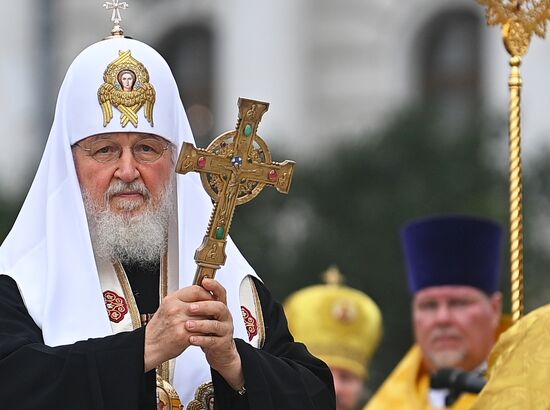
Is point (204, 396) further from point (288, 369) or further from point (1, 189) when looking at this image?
point (1, 189)

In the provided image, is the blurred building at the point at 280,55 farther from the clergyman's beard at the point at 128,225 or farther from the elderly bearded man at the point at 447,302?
the clergyman's beard at the point at 128,225

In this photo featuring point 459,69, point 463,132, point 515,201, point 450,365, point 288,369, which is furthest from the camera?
point 459,69

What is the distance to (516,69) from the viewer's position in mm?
7895

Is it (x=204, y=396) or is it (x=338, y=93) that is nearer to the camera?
(x=204, y=396)

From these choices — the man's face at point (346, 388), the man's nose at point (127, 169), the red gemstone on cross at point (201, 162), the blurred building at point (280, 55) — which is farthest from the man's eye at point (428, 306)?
the blurred building at point (280, 55)

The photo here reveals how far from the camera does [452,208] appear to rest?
1836cm

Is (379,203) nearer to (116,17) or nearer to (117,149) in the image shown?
(116,17)

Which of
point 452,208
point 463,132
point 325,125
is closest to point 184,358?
point 452,208

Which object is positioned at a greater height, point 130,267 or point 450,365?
point 130,267

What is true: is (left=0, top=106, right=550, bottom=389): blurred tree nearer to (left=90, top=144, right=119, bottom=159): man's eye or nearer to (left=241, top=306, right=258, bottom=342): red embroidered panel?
(left=241, top=306, right=258, bottom=342): red embroidered panel

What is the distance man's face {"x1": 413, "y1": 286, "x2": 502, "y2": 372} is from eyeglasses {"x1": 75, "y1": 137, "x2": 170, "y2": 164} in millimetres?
3452

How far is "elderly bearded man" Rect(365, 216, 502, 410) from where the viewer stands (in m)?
10.0

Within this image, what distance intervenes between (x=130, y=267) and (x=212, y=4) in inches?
1078

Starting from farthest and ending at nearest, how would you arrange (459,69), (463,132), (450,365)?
(459,69) < (463,132) < (450,365)
